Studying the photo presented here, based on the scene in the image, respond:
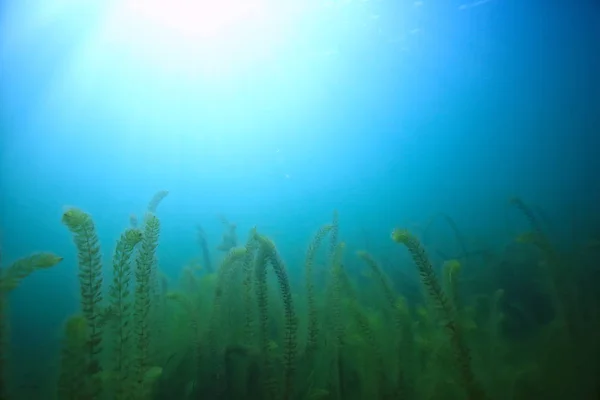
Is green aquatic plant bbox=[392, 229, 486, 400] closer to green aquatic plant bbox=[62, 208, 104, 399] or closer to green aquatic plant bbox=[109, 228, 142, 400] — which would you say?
green aquatic plant bbox=[109, 228, 142, 400]

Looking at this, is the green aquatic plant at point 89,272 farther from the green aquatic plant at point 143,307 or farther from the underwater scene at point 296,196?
the green aquatic plant at point 143,307

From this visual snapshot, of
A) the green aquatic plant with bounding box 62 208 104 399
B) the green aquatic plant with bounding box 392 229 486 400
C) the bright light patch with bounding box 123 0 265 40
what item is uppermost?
the bright light patch with bounding box 123 0 265 40

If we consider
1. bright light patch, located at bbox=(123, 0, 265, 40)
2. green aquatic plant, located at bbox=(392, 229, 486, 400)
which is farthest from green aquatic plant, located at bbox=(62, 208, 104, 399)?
bright light patch, located at bbox=(123, 0, 265, 40)

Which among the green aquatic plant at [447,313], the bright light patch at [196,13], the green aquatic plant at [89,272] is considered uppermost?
the bright light patch at [196,13]

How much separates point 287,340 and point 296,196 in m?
43.8

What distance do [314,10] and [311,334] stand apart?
12779 millimetres

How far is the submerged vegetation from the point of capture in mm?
1550

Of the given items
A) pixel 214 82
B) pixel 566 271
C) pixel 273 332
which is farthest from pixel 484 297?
pixel 214 82

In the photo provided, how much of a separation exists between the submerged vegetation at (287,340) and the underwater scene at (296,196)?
0.05 feet

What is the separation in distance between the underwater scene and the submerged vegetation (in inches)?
0.6

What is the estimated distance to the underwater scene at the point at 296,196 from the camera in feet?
6.13

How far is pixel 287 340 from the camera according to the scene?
1.75 metres

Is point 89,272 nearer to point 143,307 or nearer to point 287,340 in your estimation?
point 143,307

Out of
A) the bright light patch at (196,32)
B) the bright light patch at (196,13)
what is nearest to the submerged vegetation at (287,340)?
the bright light patch at (196,32)
